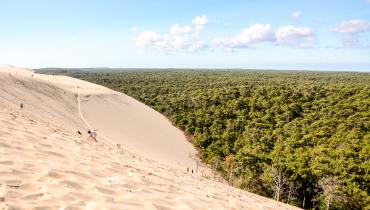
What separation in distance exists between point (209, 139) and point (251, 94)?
90.9ft

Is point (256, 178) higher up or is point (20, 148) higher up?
point (20, 148)

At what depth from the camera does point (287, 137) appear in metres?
57.0

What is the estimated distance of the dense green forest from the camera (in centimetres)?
3900

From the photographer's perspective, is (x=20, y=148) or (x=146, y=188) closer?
(x=146, y=188)

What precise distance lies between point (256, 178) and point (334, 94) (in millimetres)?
A: 41488

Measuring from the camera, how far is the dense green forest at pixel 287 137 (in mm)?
39000

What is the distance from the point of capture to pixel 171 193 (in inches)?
311

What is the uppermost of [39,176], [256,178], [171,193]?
[39,176]

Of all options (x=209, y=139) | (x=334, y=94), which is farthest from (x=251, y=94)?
(x=209, y=139)

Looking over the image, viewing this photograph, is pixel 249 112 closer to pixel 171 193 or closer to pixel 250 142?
pixel 250 142

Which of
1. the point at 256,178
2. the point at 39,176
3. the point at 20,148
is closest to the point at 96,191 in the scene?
the point at 39,176

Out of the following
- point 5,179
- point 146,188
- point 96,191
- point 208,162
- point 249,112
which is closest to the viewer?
point 5,179

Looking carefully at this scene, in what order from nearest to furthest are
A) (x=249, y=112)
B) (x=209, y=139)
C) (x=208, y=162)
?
(x=208, y=162) < (x=209, y=139) < (x=249, y=112)

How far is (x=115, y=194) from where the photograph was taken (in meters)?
6.66
